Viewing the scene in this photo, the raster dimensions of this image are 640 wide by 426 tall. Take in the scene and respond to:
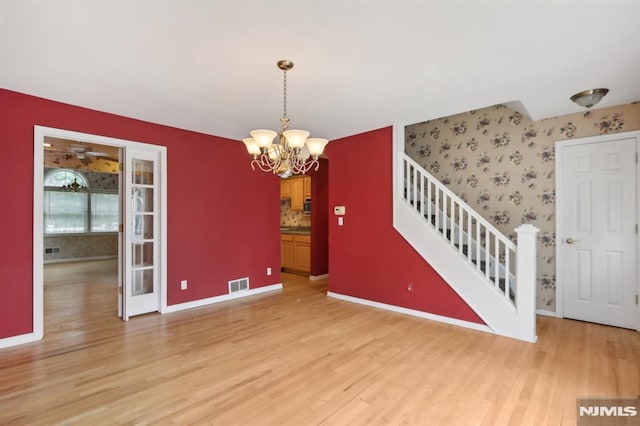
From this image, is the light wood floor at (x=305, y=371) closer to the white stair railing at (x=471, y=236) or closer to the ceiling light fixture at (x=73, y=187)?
the white stair railing at (x=471, y=236)

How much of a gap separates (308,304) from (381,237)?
1.47 metres

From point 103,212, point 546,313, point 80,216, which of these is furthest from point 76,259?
point 546,313

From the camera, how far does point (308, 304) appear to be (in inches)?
181

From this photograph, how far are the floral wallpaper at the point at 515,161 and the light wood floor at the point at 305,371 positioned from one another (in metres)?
1.27

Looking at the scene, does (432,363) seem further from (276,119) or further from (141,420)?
(276,119)

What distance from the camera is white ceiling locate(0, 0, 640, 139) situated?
1930mm

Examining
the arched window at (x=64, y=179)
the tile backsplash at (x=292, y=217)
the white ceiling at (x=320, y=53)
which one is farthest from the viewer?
the arched window at (x=64, y=179)

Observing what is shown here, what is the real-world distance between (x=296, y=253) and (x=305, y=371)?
419 centimetres

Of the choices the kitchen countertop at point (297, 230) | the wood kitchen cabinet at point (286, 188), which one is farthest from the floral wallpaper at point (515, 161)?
the wood kitchen cabinet at point (286, 188)

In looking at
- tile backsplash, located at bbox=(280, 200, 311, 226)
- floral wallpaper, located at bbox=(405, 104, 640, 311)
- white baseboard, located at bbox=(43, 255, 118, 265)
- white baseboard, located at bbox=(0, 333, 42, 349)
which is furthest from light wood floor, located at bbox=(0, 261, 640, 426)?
white baseboard, located at bbox=(43, 255, 118, 265)

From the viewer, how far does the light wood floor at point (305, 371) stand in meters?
2.07

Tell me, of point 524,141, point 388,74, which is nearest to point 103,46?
point 388,74

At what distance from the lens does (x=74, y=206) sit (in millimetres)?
8992

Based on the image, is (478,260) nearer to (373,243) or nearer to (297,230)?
(373,243)
